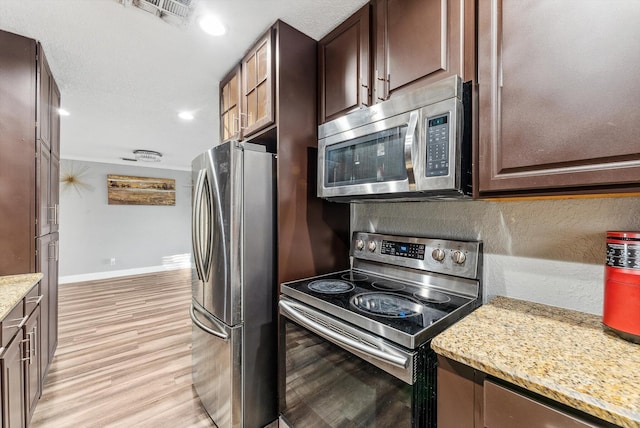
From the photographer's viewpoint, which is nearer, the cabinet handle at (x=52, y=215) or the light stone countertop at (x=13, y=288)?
the light stone countertop at (x=13, y=288)

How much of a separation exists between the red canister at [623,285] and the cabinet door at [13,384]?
7.43ft

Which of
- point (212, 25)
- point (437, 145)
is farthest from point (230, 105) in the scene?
point (437, 145)

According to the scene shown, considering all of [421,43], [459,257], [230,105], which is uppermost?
[230,105]

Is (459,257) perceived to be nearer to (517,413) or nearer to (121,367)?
(517,413)

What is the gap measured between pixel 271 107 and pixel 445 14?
3.13 ft

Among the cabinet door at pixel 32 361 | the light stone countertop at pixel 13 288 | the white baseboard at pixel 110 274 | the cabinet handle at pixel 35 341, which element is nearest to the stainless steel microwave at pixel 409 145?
the light stone countertop at pixel 13 288

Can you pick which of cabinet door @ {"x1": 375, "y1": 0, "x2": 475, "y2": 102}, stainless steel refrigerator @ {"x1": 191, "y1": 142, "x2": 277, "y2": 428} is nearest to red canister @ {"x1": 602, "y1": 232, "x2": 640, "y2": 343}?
cabinet door @ {"x1": 375, "y1": 0, "x2": 475, "y2": 102}

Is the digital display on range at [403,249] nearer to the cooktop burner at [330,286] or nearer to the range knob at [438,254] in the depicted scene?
the range knob at [438,254]

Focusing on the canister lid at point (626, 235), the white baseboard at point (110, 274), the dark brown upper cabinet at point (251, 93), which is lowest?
the white baseboard at point (110, 274)

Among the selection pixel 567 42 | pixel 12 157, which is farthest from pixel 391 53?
pixel 12 157

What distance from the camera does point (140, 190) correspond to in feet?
18.4

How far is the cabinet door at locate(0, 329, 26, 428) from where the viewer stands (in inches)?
45.4

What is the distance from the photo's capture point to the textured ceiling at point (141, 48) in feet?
4.72

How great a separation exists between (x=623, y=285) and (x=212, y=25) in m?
2.12
